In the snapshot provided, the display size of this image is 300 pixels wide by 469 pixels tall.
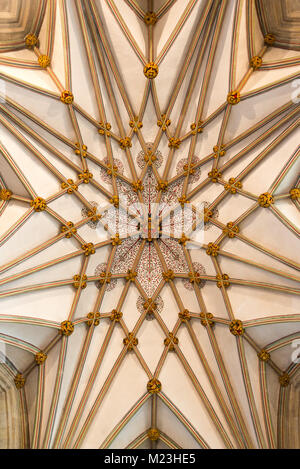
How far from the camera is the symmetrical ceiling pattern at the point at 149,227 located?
12070mm

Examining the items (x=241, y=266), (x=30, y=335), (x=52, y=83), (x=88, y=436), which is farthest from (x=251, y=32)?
(x=88, y=436)

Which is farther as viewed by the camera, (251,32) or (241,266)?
(241,266)

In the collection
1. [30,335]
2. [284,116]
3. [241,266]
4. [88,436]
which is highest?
[284,116]

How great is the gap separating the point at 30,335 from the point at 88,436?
3.60 meters

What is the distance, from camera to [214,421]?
1323 cm

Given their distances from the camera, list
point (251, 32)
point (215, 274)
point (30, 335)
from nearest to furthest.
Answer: point (251, 32) → point (30, 335) → point (215, 274)

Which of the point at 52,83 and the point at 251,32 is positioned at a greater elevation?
the point at 251,32

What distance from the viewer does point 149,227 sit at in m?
14.3

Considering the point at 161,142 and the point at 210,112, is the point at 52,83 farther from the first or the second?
the point at 210,112

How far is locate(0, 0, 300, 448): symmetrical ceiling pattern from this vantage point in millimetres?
12070

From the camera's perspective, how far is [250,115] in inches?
495

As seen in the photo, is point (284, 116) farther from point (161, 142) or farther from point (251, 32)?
point (161, 142)

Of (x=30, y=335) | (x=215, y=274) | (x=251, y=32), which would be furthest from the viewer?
(x=215, y=274)

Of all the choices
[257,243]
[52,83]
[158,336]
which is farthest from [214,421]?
[52,83]
